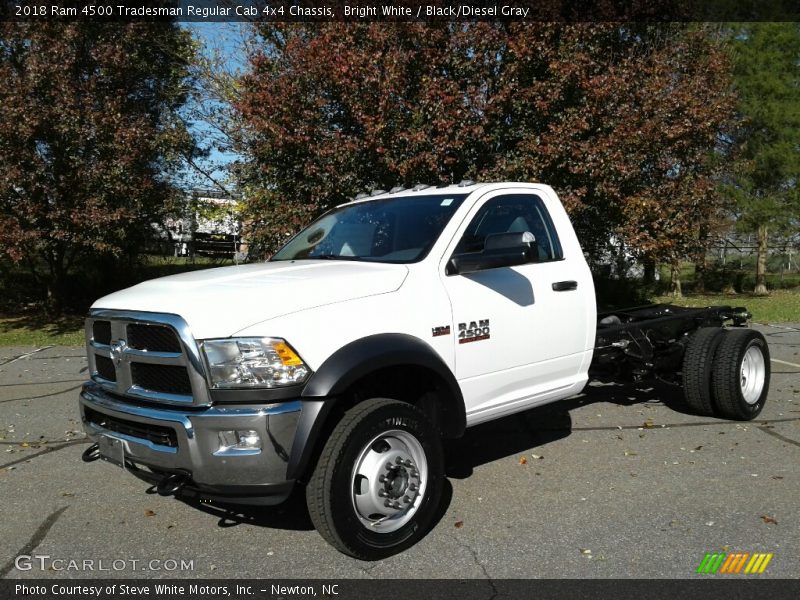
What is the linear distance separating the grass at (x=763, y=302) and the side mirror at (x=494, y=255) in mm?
11824

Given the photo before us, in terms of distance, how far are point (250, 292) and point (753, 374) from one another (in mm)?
4995

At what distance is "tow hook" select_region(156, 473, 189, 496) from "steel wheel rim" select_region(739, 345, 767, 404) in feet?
16.4

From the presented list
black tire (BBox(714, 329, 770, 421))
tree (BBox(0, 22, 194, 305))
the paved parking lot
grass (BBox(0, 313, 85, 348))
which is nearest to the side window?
the paved parking lot

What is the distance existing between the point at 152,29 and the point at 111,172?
449cm

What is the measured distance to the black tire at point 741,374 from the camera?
5977 millimetres

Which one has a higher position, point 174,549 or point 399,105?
point 399,105

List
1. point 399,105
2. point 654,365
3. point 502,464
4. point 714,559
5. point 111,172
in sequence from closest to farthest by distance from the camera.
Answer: point 714,559
point 502,464
point 654,365
point 399,105
point 111,172

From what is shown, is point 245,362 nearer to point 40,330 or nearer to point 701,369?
point 701,369

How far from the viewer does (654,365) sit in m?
6.16

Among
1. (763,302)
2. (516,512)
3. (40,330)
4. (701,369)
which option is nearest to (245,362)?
(516,512)

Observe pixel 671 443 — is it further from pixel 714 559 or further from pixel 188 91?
pixel 188 91

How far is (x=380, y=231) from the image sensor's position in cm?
477

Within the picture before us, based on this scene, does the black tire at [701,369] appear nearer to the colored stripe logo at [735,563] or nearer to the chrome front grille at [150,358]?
the colored stripe logo at [735,563]
